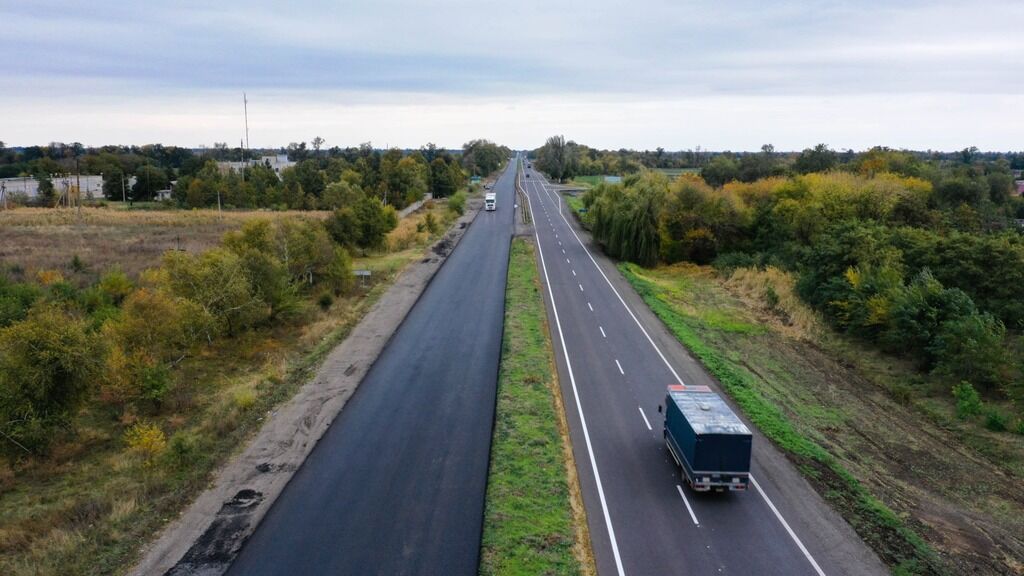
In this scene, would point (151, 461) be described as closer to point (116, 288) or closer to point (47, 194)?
point (116, 288)

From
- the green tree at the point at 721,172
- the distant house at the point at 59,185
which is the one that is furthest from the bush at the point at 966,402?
the distant house at the point at 59,185

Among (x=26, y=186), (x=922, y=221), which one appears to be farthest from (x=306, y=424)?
(x=26, y=186)

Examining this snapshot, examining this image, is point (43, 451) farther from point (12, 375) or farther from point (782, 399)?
point (782, 399)

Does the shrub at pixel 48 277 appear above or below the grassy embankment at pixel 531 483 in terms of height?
above

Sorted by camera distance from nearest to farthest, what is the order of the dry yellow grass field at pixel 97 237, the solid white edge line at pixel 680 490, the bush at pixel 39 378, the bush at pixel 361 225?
the solid white edge line at pixel 680 490
the bush at pixel 39 378
the dry yellow grass field at pixel 97 237
the bush at pixel 361 225

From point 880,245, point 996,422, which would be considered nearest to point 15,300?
point 996,422

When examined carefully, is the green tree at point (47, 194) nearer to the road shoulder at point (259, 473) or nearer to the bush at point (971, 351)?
the road shoulder at point (259, 473)

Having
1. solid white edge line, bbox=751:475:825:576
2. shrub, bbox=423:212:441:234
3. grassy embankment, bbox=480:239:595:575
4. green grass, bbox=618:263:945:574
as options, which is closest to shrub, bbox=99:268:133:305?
grassy embankment, bbox=480:239:595:575
